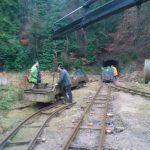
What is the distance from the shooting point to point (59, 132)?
11.8 meters

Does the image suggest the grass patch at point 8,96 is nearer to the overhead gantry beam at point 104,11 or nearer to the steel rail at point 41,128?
the steel rail at point 41,128

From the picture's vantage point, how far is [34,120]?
13805mm

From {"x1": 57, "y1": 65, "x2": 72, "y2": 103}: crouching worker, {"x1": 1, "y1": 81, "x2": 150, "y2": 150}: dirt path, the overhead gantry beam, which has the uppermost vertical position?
the overhead gantry beam

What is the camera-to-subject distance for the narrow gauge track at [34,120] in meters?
10.3

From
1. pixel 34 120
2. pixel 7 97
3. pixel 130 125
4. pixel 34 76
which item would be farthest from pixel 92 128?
pixel 7 97

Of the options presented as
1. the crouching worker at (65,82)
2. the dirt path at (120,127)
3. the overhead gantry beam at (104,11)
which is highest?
the overhead gantry beam at (104,11)

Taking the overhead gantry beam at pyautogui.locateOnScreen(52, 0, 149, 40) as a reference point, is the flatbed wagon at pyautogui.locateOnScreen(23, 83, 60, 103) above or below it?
below

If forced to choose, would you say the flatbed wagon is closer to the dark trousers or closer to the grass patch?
the grass patch

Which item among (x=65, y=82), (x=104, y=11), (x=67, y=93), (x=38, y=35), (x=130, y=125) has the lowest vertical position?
(x=130, y=125)

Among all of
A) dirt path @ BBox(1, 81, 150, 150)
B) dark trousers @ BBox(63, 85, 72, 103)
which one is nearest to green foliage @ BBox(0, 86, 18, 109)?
dark trousers @ BBox(63, 85, 72, 103)

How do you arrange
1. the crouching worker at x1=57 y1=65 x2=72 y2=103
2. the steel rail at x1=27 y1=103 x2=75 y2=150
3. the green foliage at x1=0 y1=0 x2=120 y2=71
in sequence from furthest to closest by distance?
the green foliage at x1=0 y1=0 x2=120 y2=71 < the crouching worker at x1=57 y1=65 x2=72 y2=103 < the steel rail at x1=27 y1=103 x2=75 y2=150

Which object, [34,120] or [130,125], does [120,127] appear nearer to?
[130,125]

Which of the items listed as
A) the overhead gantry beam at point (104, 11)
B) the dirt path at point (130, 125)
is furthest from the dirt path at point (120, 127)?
Result: the overhead gantry beam at point (104, 11)

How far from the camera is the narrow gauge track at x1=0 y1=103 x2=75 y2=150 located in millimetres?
10297
